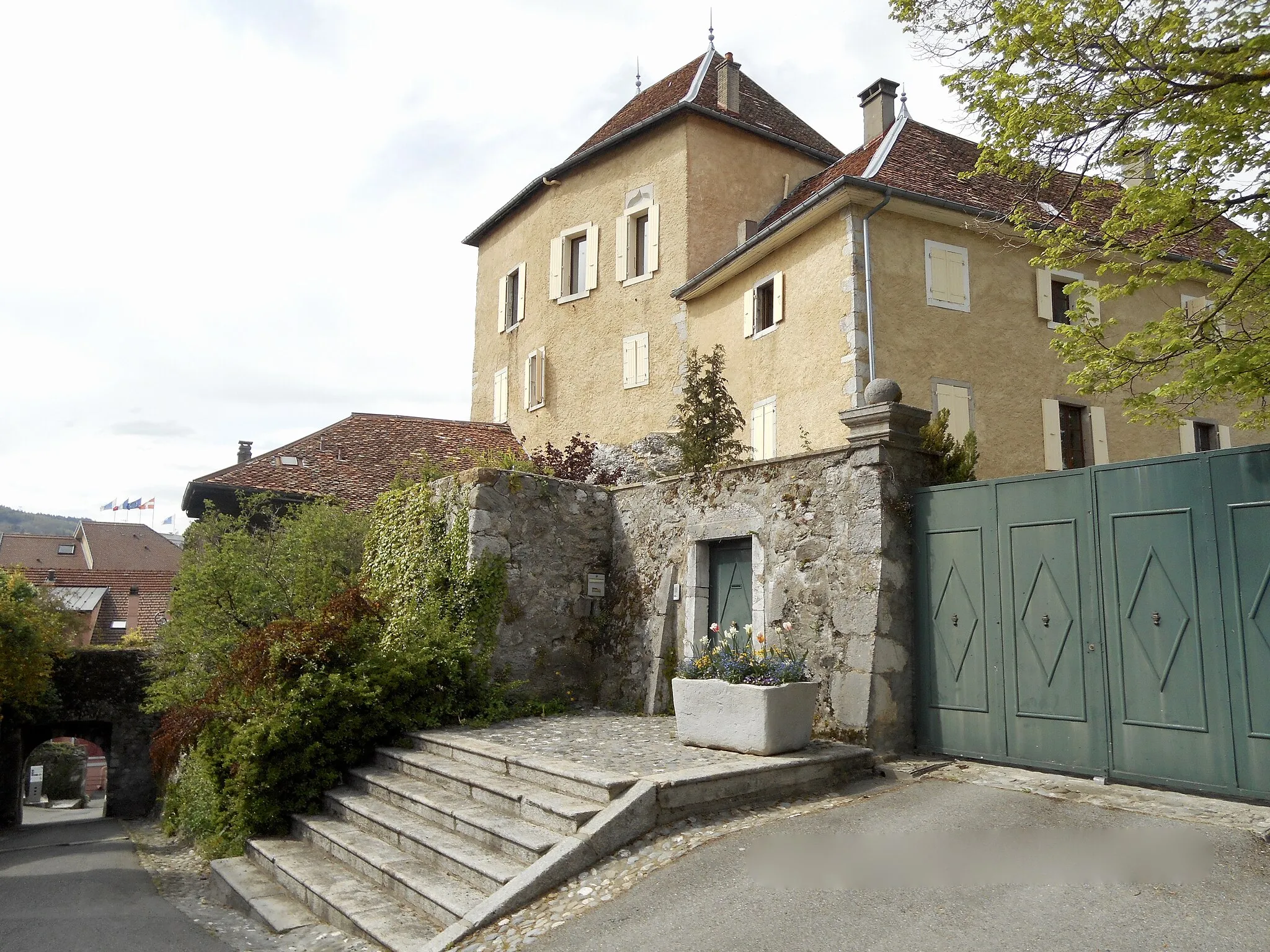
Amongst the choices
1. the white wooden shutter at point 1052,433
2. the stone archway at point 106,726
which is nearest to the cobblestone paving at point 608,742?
the white wooden shutter at point 1052,433

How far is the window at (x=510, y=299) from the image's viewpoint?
20.7 metres

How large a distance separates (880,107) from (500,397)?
10.2m

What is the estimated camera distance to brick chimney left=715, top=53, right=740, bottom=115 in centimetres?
1761

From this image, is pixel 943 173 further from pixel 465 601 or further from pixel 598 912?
pixel 598 912

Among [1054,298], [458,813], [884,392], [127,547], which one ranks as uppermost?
[1054,298]

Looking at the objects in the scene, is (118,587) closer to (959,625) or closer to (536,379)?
(536,379)

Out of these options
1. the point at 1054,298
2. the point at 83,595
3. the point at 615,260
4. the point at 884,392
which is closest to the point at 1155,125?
the point at 884,392

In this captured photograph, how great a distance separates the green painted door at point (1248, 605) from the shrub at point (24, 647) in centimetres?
1768

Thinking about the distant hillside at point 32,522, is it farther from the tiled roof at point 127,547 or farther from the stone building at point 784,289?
the stone building at point 784,289

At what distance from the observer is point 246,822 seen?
786 cm

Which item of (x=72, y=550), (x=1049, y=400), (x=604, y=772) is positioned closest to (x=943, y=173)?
(x=1049, y=400)

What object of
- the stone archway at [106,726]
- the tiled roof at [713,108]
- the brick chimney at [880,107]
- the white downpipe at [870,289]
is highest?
the tiled roof at [713,108]

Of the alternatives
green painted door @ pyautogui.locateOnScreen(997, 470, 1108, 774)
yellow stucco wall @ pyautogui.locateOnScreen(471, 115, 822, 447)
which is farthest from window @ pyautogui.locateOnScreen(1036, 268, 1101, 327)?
green painted door @ pyautogui.locateOnScreen(997, 470, 1108, 774)

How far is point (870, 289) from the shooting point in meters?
12.5
